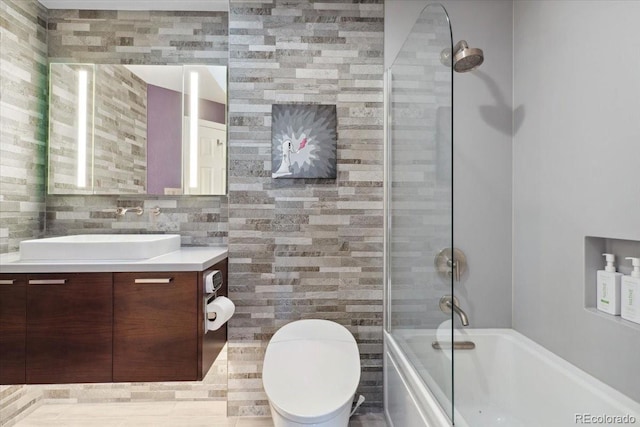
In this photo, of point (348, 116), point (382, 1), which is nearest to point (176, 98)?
point (348, 116)

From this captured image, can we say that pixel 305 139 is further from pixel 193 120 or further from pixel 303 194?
pixel 193 120

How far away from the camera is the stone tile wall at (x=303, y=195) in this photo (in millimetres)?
1916

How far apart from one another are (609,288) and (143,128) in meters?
2.46

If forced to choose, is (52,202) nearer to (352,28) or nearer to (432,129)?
(352,28)

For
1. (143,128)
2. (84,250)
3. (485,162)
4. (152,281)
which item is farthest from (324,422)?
(143,128)

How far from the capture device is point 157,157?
6.67ft

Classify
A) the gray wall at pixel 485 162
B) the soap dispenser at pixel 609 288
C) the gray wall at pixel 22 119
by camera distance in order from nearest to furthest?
the soap dispenser at pixel 609 288, the gray wall at pixel 22 119, the gray wall at pixel 485 162

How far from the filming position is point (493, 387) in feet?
5.52

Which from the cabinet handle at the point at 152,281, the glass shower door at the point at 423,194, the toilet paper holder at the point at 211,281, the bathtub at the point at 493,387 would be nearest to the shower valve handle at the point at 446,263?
the glass shower door at the point at 423,194

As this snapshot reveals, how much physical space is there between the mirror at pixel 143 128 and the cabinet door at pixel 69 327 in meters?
0.71

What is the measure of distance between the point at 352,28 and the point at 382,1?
0.77ft

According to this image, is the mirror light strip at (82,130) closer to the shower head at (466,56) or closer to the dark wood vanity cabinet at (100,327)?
the dark wood vanity cabinet at (100,327)

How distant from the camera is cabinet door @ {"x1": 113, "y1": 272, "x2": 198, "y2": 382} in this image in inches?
58.5

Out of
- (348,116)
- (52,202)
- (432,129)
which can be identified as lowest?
(52,202)
